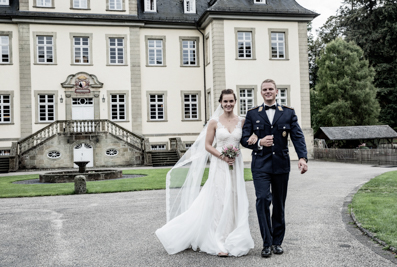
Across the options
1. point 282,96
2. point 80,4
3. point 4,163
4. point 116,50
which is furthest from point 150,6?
point 4,163

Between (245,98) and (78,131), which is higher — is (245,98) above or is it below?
above

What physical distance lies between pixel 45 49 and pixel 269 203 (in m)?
26.3

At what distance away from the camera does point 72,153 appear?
26109 mm

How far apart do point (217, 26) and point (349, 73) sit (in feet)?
66.1

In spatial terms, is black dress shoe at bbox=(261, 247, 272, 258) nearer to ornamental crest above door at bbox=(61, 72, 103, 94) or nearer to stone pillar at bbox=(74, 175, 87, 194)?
stone pillar at bbox=(74, 175, 87, 194)

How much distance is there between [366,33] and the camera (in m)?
45.4

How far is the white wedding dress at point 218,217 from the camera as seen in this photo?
5.54 meters

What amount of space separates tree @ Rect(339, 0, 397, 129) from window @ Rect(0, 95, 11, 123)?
3289 cm

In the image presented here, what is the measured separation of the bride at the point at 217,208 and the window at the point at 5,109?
24.9 meters

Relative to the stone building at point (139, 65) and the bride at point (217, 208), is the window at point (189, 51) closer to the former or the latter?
the stone building at point (139, 65)

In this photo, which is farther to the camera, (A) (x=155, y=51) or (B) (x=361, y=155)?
(A) (x=155, y=51)

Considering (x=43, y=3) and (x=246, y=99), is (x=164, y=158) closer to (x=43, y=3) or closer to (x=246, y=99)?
(x=246, y=99)

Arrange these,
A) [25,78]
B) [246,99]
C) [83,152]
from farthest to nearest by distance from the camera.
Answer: [246,99], [25,78], [83,152]

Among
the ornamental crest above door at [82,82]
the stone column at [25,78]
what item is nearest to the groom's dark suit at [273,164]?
the ornamental crest above door at [82,82]
